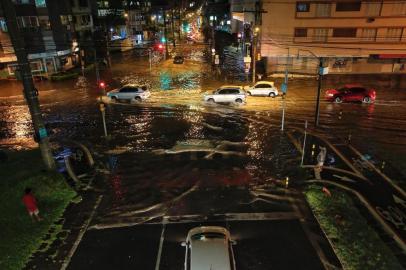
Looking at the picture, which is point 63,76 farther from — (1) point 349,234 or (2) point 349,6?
(1) point 349,234

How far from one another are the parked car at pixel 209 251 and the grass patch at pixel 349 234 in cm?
404

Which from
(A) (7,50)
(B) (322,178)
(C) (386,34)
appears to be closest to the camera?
(B) (322,178)

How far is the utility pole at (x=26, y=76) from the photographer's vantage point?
13568mm

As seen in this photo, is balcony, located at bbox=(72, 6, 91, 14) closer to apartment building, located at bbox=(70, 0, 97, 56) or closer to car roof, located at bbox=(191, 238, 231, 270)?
apartment building, located at bbox=(70, 0, 97, 56)

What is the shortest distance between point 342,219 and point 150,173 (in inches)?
372

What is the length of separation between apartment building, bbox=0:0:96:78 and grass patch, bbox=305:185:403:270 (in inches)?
1497

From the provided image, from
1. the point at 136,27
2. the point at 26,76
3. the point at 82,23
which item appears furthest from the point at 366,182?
the point at 136,27

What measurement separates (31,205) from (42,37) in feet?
123

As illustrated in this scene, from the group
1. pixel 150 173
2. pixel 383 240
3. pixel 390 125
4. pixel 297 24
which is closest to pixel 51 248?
pixel 150 173

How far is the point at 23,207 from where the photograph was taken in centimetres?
1315

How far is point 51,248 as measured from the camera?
11125mm

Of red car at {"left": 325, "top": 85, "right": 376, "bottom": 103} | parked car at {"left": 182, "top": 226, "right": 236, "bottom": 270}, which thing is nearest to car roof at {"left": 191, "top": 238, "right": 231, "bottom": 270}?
parked car at {"left": 182, "top": 226, "right": 236, "bottom": 270}

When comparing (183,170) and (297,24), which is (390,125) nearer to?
(183,170)

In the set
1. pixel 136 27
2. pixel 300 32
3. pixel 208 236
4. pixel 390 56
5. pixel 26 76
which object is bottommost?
pixel 208 236
